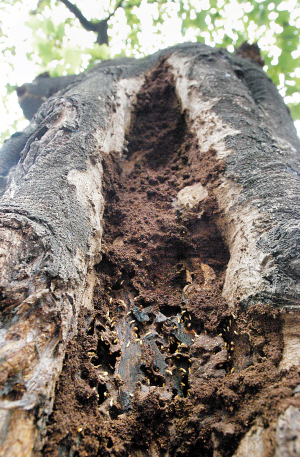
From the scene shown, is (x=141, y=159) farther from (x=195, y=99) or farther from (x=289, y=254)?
(x=289, y=254)

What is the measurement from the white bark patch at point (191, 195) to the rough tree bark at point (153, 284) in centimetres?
1

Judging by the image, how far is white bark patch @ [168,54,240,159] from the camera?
222 cm

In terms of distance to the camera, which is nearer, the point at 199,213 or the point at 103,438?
the point at 103,438

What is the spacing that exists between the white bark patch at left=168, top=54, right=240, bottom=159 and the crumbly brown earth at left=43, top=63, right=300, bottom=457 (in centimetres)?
11

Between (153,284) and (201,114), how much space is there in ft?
5.04

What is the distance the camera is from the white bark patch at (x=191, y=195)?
212 centimetres

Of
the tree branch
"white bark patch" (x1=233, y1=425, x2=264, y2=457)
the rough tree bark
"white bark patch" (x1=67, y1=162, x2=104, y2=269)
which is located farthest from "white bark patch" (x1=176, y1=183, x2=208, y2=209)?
the tree branch

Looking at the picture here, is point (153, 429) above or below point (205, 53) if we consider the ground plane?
below

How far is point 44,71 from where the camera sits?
13.5 feet

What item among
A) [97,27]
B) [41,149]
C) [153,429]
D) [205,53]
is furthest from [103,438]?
[97,27]

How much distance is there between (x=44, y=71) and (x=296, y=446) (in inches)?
189

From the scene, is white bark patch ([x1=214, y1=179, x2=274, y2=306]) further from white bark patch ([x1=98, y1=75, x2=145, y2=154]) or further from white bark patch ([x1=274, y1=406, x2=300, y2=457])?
white bark patch ([x1=98, y1=75, x2=145, y2=154])

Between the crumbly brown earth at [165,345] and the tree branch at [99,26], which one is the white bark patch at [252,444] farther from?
the tree branch at [99,26]

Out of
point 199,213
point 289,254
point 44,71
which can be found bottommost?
point 289,254
